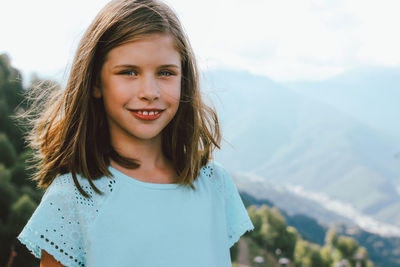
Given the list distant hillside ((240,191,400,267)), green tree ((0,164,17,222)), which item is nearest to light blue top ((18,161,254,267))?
green tree ((0,164,17,222))

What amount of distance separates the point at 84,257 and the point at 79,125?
0.49 metres

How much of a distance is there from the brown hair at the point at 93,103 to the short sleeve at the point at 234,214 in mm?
179

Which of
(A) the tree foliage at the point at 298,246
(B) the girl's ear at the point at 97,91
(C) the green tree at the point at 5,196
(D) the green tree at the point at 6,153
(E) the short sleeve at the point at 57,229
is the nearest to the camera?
(E) the short sleeve at the point at 57,229

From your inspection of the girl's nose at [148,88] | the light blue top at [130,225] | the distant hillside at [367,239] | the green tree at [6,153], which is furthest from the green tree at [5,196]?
the distant hillside at [367,239]

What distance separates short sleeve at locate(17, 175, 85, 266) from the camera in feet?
4.79

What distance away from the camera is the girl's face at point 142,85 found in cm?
162

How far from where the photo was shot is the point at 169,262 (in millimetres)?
1641

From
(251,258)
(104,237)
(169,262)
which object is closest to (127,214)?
(104,237)

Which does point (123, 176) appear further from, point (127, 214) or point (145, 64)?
point (145, 64)

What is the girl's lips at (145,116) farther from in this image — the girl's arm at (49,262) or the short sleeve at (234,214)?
the girl's arm at (49,262)

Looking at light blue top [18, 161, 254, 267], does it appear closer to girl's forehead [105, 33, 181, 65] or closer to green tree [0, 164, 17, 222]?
girl's forehead [105, 33, 181, 65]

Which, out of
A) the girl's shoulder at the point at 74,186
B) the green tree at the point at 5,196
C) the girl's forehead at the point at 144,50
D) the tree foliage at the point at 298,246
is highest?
the girl's forehead at the point at 144,50

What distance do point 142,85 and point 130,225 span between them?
0.51 m

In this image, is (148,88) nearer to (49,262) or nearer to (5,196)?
(49,262)
